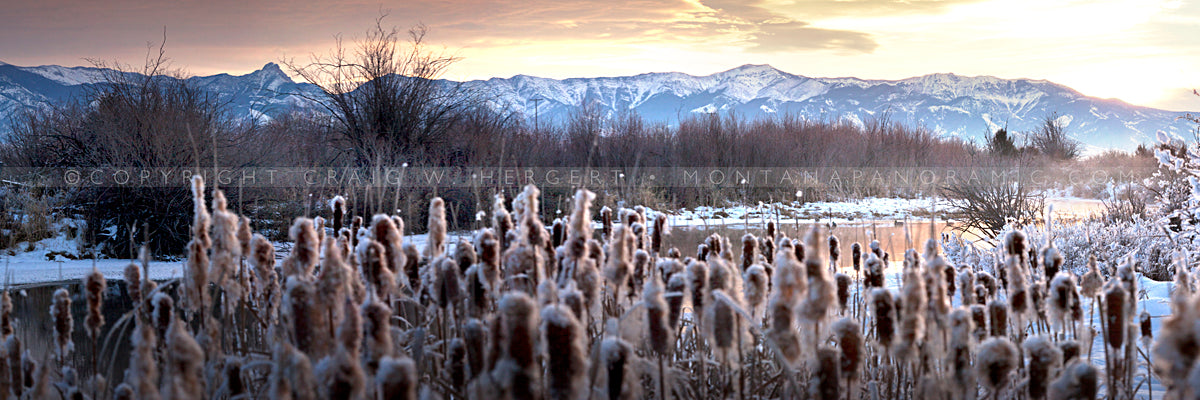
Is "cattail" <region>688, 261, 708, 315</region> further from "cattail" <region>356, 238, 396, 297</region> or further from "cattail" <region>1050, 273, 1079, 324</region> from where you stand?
"cattail" <region>1050, 273, 1079, 324</region>

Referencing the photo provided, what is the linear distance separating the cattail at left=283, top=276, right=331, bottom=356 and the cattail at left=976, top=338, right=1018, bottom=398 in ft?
3.32

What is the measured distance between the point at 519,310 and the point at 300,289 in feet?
1.41

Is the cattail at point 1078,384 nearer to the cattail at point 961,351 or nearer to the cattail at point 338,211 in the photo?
the cattail at point 961,351

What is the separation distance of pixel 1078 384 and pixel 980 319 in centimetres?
81

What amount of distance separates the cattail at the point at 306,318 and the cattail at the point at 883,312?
92cm

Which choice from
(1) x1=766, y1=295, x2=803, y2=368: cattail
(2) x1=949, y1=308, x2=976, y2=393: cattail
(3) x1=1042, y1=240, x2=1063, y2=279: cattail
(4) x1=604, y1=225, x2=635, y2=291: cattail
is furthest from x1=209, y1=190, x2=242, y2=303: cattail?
(3) x1=1042, y1=240, x2=1063, y2=279: cattail

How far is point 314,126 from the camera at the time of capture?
1502cm

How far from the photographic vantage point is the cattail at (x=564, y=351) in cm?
90

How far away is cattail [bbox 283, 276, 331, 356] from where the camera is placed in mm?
1129

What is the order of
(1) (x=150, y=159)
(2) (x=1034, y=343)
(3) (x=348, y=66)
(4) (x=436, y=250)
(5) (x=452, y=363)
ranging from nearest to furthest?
(2) (x=1034, y=343)
(5) (x=452, y=363)
(4) (x=436, y=250)
(1) (x=150, y=159)
(3) (x=348, y=66)

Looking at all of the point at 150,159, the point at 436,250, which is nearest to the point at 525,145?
the point at 150,159

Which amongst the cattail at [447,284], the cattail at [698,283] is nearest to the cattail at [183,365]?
the cattail at [447,284]

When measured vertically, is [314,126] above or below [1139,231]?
above

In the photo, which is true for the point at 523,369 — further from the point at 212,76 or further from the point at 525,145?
the point at 212,76
